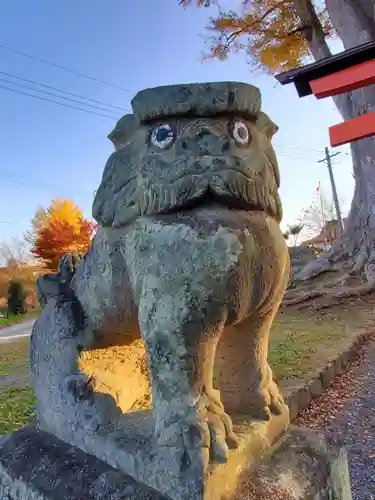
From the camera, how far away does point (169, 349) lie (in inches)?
26.3

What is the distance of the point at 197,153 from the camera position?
675mm

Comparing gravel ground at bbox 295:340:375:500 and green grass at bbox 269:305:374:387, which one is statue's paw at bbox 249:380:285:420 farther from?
green grass at bbox 269:305:374:387

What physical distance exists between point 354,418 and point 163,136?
2289mm

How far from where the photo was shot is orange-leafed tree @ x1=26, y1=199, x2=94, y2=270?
13531 millimetres

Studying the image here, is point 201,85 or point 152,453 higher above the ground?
point 201,85

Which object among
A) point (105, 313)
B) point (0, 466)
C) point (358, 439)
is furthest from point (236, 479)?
point (358, 439)

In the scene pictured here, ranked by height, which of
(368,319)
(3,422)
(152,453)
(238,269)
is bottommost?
(368,319)

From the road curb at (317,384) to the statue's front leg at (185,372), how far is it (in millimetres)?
1699

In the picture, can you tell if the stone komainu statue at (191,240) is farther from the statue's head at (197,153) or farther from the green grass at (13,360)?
the green grass at (13,360)

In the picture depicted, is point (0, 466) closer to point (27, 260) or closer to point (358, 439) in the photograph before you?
point (358, 439)

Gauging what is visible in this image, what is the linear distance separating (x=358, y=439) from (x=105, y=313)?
1.88 m

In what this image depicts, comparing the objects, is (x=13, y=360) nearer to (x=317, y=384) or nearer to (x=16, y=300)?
(x=317, y=384)

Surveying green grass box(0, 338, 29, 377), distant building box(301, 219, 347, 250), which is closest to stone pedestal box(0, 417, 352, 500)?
green grass box(0, 338, 29, 377)

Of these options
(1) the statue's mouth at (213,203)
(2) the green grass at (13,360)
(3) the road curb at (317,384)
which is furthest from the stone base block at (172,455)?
(2) the green grass at (13,360)
